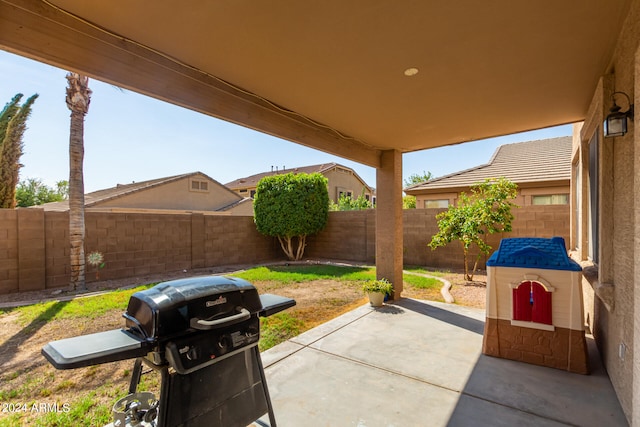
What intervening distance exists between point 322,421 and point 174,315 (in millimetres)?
1542

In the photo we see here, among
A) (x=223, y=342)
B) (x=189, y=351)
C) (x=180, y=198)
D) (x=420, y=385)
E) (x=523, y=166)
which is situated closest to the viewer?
(x=189, y=351)

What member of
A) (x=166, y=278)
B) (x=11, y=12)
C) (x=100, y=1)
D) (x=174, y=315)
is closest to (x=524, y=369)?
(x=174, y=315)

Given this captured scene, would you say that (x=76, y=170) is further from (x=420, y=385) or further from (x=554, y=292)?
(x=554, y=292)

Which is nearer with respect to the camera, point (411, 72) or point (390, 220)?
point (411, 72)

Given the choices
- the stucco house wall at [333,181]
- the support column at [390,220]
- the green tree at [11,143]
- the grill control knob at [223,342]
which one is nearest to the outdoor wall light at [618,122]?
the grill control knob at [223,342]

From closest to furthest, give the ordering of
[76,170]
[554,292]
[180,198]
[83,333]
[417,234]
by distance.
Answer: [554,292]
[83,333]
[76,170]
[417,234]
[180,198]

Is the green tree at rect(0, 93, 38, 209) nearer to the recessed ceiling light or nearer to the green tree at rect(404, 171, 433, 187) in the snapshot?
the recessed ceiling light

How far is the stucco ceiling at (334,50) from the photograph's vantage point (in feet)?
6.50

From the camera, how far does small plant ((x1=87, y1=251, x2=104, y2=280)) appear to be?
7637 mm

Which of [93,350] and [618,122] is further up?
[618,122]

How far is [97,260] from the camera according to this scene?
25.4 feet

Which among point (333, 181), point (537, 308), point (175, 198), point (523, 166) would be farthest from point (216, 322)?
point (333, 181)

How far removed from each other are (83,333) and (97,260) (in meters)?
4.28

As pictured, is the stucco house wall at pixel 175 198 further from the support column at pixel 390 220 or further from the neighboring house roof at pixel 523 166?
the support column at pixel 390 220
